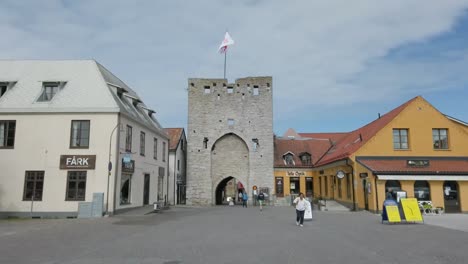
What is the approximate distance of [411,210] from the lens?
17609 millimetres

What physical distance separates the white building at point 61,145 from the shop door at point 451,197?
2062cm

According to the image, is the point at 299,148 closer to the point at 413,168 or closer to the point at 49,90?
the point at 413,168

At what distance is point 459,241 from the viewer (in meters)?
11.7

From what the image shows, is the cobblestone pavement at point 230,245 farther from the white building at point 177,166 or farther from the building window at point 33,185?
the white building at point 177,166

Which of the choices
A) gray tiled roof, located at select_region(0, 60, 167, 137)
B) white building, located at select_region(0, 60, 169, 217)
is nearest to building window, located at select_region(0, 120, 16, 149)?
white building, located at select_region(0, 60, 169, 217)

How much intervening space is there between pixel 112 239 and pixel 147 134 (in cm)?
1690

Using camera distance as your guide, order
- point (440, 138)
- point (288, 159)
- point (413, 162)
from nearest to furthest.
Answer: point (413, 162), point (440, 138), point (288, 159)

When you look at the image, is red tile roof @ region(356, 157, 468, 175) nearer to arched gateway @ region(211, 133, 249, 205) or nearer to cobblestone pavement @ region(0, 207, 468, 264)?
cobblestone pavement @ region(0, 207, 468, 264)

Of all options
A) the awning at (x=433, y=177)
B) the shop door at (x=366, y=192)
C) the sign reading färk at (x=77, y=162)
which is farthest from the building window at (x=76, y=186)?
the awning at (x=433, y=177)

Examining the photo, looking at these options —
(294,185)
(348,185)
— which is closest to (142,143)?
(348,185)

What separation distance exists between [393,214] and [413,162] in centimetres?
914

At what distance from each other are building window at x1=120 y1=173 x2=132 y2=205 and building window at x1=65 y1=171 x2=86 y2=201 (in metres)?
2.41

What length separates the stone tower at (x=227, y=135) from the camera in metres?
37.7

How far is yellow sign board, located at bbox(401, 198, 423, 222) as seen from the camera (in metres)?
17.4
